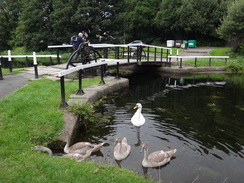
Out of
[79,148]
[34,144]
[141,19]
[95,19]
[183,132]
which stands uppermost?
[141,19]

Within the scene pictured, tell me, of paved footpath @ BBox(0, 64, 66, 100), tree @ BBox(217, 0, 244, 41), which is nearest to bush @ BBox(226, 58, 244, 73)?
tree @ BBox(217, 0, 244, 41)

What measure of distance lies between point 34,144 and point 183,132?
4255mm

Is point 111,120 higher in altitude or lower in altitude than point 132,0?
lower

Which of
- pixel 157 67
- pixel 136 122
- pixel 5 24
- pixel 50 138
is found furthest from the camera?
pixel 5 24

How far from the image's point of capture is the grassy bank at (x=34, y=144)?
12.6ft

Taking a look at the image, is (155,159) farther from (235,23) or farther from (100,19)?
(100,19)

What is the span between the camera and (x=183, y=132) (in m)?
7.20

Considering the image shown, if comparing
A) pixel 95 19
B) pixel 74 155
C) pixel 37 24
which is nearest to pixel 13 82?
pixel 74 155

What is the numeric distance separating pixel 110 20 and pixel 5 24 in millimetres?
23419

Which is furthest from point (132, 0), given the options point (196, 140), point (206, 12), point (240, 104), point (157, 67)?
point (196, 140)

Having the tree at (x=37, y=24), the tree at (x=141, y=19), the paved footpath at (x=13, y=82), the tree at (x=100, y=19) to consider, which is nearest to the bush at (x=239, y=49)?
the tree at (x=100, y=19)

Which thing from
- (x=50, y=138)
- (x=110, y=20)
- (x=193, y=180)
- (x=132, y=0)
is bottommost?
(x=193, y=180)

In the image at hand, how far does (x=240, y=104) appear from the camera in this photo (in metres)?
10.4

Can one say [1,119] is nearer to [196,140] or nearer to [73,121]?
[73,121]
